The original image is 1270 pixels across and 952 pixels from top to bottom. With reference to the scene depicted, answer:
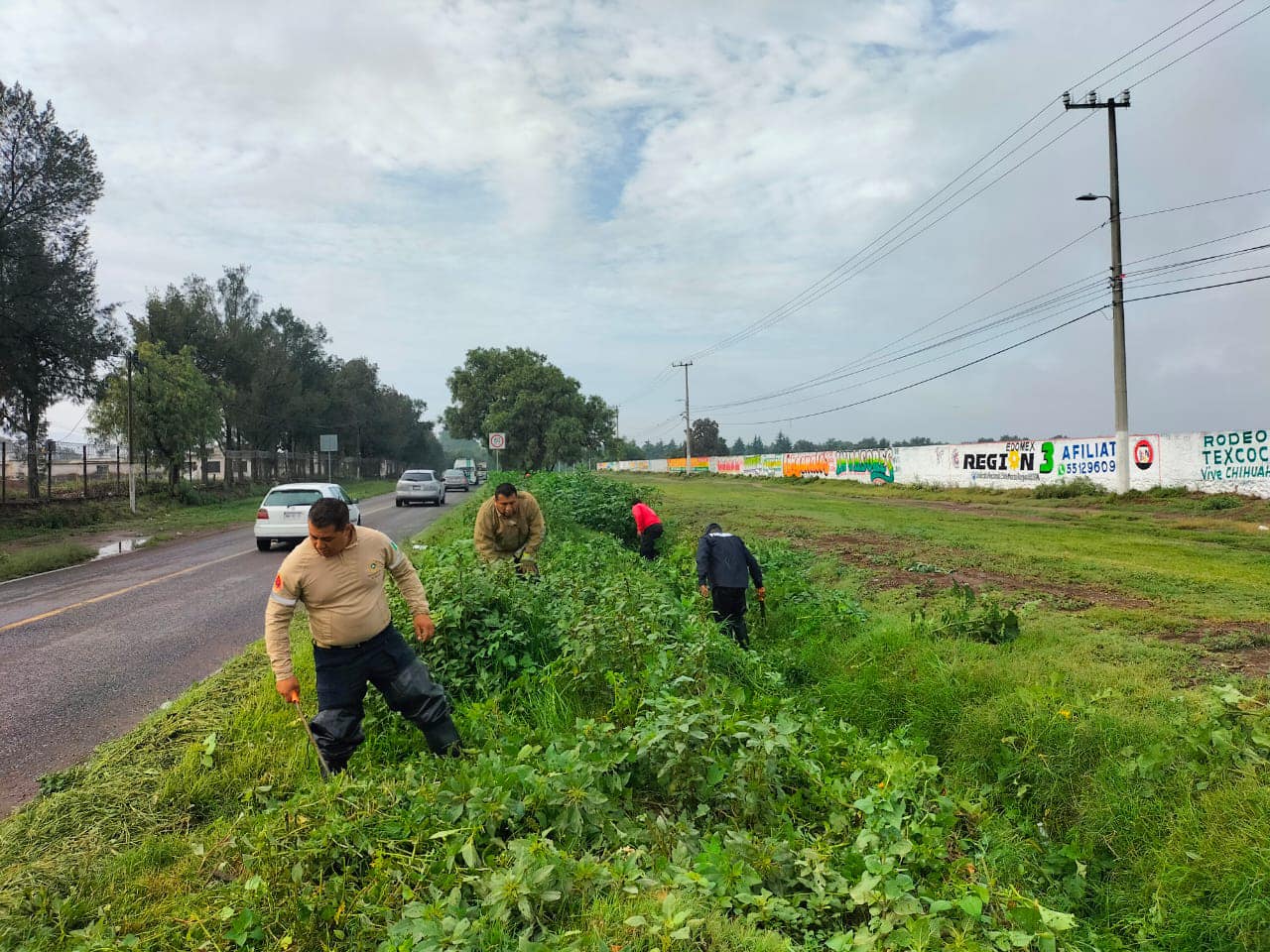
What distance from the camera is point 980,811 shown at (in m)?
3.98

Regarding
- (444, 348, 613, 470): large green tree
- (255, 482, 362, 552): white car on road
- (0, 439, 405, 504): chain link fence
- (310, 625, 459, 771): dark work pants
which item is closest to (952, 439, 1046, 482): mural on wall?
(444, 348, 613, 470): large green tree

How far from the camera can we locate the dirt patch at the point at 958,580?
8.48 meters

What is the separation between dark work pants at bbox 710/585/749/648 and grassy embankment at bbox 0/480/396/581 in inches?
494

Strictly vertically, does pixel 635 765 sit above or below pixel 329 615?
below

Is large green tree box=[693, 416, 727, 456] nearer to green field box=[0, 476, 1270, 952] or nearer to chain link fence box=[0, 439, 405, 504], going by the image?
chain link fence box=[0, 439, 405, 504]

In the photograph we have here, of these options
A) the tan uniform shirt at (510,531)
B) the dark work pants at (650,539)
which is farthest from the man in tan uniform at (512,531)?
the dark work pants at (650,539)

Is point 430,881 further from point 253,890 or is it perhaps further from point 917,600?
point 917,600

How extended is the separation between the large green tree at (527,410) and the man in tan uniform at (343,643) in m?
37.8

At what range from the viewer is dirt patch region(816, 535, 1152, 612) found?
27.8 ft

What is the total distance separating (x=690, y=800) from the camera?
12.0 ft

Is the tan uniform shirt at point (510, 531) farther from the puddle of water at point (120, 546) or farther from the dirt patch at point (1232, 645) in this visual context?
the puddle of water at point (120, 546)

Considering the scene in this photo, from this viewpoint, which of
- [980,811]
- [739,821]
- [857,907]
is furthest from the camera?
[980,811]

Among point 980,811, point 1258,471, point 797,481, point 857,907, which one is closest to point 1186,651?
point 980,811

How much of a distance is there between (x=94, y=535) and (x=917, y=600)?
66.7 feet
